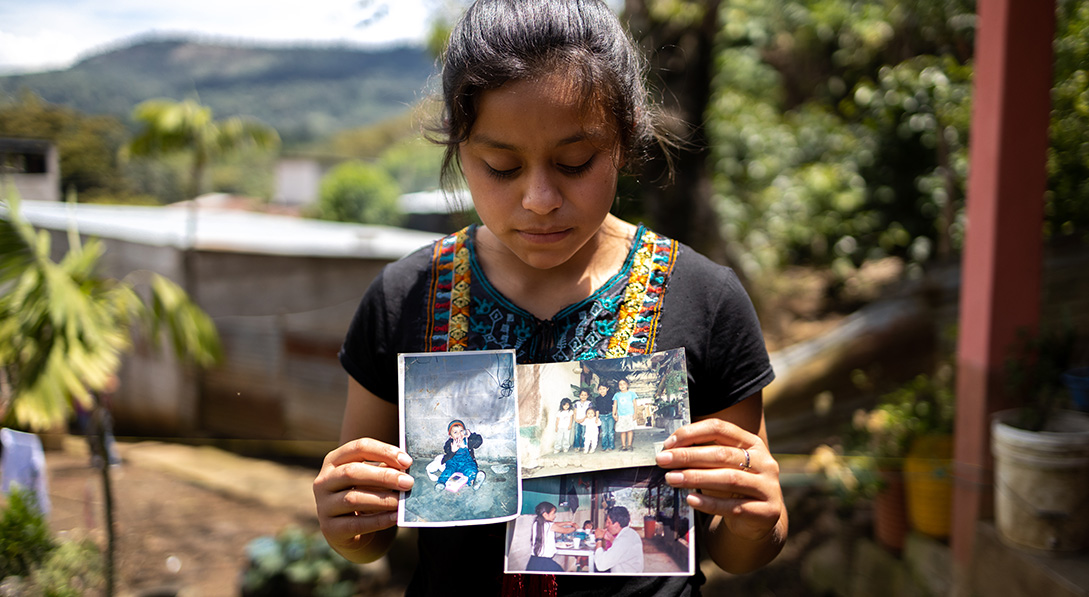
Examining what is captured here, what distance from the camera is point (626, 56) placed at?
1038 mm

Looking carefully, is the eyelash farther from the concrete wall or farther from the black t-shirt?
the concrete wall

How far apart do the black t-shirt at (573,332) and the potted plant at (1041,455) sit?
82.1 inches

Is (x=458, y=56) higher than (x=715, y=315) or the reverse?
higher

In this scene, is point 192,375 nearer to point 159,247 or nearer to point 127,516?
point 159,247

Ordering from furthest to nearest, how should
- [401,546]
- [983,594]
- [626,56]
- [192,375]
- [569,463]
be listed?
[192,375] < [401,546] < [983,594] < [626,56] < [569,463]

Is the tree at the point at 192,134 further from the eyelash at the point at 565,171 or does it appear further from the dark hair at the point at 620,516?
the dark hair at the point at 620,516

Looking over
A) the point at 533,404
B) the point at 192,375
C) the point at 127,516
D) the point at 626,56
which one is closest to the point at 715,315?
the point at 533,404

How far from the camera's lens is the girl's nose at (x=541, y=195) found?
0.94m

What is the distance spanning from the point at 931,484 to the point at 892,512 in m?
0.35

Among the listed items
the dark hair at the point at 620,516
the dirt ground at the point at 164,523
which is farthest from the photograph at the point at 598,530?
the dirt ground at the point at 164,523

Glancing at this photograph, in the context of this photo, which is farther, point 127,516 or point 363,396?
point 127,516

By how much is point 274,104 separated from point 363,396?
4768 millimetres

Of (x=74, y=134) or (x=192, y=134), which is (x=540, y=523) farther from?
(x=192, y=134)

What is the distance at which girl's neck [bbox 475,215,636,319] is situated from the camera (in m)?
1.07
